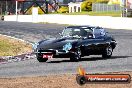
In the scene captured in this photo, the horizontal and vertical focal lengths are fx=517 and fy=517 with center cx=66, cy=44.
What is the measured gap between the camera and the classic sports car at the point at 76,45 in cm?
1823

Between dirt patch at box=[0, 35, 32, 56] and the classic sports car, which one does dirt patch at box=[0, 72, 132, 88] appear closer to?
the classic sports car

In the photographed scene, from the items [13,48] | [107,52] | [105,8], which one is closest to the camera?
[107,52]

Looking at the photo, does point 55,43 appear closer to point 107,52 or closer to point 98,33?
point 98,33

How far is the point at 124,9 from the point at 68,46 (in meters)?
44.1

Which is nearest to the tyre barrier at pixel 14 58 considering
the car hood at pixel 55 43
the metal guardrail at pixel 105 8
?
the car hood at pixel 55 43

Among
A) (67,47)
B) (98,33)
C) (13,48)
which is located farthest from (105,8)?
(67,47)

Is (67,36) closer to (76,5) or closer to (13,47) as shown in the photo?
(13,47)

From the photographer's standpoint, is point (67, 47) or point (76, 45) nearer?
point (67, 47)

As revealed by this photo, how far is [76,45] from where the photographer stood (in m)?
18.4

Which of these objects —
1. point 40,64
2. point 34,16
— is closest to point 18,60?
point 40,64

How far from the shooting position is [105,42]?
19906mm

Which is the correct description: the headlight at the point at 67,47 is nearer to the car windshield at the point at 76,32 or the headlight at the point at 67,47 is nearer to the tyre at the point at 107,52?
the car windshield at the point at 76,32

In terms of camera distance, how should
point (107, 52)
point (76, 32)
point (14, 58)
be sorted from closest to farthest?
1. point (76, 32)
2. point (107, 52)
3. point (14, 58)

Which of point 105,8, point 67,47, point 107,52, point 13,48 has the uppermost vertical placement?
point 105,8
